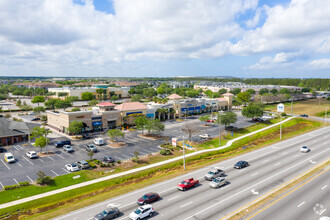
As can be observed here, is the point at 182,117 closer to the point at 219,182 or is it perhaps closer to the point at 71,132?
the point at 71,132

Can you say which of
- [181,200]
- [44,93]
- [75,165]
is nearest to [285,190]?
[181,200]

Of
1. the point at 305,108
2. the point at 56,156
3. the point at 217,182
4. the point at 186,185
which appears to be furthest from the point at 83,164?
the point at 305,108

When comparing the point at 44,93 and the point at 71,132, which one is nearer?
the point at 71,132

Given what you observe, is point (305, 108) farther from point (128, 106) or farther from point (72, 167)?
point (72, 167)

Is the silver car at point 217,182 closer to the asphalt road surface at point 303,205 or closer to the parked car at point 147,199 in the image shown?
the asphalt road surface at point 303,205

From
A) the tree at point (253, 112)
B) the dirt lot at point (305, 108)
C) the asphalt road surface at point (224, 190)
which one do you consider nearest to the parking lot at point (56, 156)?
the asphalt road surface at point (224, 190)

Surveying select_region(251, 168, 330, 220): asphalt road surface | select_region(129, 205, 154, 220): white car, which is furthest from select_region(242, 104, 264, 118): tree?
select_region(129, 205, 154, 220): white car

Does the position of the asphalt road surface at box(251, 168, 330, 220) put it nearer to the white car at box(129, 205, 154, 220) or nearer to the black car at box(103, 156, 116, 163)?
the white car at box(129, 205, 154, 220)
